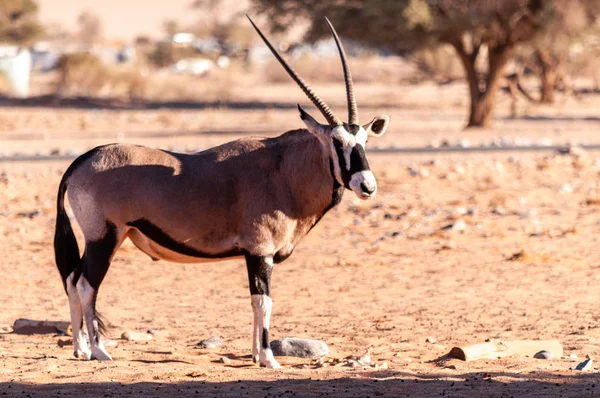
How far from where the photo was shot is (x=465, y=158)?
18.8 m

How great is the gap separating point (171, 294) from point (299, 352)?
295cm

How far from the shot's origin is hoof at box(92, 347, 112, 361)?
7.49 metres

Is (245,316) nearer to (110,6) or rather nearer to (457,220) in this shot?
(457,220)

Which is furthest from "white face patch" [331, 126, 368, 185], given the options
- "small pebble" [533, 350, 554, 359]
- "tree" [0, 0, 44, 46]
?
"tree" [0, 0, 44, 46]

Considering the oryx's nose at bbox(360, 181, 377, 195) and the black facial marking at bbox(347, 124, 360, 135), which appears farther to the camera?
the black facial marking at bbox(347, 124, 360, 135)

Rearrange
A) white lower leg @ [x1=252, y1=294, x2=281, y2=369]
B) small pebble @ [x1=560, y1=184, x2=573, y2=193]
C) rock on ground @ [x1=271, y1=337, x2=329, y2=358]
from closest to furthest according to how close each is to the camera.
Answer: white lower leg @ [x1=252, y1=294, x2=281, y2=369] < rock on ground @ [x1=271, y1=337, x2=329, y2=358] < small pebble @ [x1=560, y1=184, x2=573, y2=193]

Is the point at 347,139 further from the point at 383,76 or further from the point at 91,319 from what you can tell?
the point at 383,76

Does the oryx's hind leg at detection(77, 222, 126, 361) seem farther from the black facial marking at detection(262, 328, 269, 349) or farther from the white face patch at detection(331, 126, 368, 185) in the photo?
the white face patch at detection(331, 126, 368, 185)

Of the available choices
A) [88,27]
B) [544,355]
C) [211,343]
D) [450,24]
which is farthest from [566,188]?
[88,27]

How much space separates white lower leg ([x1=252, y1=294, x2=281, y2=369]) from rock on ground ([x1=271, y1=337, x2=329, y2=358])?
1.21 ft

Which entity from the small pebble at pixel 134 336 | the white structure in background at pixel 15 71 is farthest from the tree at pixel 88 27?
the small pebble at pixel 134 336

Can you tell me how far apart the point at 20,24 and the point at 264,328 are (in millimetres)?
50910

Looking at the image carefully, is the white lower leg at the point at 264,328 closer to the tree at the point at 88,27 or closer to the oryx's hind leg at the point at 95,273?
the oryx's hind leg at the point at 95,273

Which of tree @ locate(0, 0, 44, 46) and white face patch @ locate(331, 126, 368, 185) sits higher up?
tree @ locate(0, 0, 44, 46)
